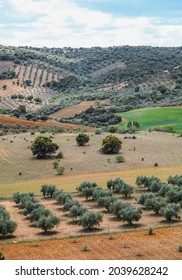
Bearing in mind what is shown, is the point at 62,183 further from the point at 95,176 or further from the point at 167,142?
the point at 167,142

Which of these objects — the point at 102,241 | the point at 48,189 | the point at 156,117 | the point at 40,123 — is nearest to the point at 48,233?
the point at 102,241

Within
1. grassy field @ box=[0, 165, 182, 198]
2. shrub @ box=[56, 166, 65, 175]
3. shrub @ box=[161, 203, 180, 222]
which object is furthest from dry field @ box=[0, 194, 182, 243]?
shrub @ box=[56, 166, 65, 175]

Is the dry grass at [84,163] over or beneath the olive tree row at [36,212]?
over

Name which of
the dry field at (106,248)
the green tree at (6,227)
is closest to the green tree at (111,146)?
the dry field at (106,248)

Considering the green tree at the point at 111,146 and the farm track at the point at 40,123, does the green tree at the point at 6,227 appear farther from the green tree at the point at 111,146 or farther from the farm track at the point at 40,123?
the farm track at the point at 40,123

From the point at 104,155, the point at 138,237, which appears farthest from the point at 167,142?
the point at 138,237

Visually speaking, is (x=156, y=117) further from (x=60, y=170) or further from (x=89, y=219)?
(x=89, y=219)
